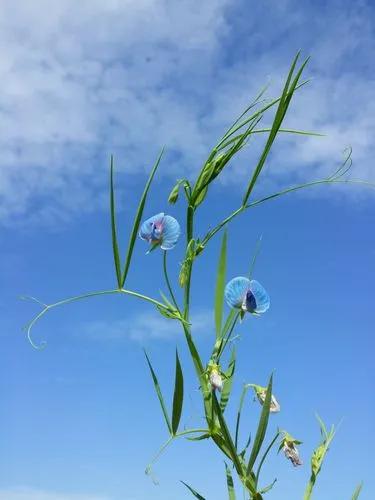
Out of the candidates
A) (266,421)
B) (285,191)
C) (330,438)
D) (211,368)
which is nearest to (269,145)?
(285,191)

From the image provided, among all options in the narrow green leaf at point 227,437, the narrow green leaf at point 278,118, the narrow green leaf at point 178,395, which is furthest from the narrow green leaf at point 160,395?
the narrow green leaf at point 278,118

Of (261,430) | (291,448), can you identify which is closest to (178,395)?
(261,430)

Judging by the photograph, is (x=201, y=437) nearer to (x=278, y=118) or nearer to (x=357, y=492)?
(x=357, y=492)

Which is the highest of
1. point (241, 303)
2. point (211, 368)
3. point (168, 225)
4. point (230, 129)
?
point (230, 129)

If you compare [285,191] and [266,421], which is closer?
[266,421]

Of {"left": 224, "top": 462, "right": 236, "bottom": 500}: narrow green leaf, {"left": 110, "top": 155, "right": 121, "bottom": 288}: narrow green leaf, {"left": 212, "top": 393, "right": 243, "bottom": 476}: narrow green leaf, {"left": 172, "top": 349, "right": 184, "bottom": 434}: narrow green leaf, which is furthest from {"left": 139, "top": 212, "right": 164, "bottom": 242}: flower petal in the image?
{"left": 224, "top": 462, "right": 236, "bottom": 500}: narrow green leaf

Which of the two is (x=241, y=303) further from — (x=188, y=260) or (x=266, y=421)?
(x=266, y=421)
